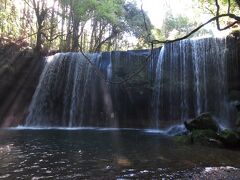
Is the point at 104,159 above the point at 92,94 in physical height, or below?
below

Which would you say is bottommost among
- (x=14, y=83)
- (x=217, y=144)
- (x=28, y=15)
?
(x=217, y=144)

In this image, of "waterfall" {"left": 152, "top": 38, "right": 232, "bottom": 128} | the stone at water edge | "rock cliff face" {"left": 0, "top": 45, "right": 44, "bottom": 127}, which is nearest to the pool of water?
the stone at water edge

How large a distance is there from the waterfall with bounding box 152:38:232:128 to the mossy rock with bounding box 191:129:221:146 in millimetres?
5607

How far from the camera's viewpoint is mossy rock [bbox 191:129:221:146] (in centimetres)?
1320

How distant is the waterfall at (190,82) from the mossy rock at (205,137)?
18.4ft

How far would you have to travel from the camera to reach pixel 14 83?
25391 mm

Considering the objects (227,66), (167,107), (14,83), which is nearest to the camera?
(227,66)

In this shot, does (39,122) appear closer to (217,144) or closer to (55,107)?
(55,107)

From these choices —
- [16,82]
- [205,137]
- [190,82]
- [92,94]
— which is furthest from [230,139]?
[16,82]

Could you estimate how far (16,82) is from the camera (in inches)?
1003

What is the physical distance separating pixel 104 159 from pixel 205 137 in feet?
17.0

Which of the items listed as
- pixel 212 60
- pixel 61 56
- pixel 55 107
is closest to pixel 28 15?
pixel 61 56

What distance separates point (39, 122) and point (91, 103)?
11.9ft

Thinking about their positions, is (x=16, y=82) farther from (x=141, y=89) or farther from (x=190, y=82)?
(x=190, y=82)
